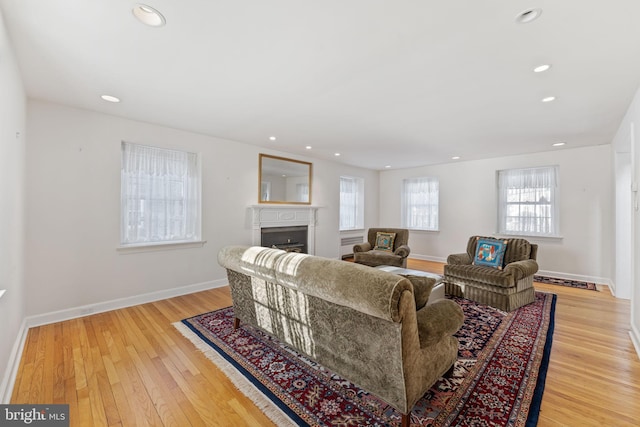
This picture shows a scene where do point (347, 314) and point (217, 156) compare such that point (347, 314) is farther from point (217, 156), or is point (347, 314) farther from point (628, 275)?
point (628, 275)

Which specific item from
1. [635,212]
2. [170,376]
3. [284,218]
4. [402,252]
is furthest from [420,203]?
[170,376]

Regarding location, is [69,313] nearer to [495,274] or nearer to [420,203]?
[495,274]

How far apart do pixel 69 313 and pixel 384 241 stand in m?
4.92

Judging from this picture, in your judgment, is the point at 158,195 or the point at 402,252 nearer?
the point at 158,195

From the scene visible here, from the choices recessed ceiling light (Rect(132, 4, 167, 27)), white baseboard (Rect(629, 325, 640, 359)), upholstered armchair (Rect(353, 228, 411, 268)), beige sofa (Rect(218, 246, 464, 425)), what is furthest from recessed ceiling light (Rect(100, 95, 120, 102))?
white baseboard (Rect(629, 325, 640, 359))

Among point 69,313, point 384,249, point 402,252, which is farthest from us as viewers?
point 384,249

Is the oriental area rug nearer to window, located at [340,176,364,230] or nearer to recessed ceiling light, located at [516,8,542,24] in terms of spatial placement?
recessed ceiling light, located at [516,8,542,24]

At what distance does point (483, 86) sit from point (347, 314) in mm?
2402

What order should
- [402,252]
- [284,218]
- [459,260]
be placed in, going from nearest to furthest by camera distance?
[459,260], [402,252], [284,218]

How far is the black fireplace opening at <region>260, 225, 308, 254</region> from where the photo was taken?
5.16 meters

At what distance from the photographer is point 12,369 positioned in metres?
2.07

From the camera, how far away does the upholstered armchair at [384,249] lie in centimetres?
516

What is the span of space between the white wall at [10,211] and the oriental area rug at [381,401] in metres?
1.25

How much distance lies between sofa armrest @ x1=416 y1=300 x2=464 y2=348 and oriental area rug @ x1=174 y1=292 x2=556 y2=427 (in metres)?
0.49
